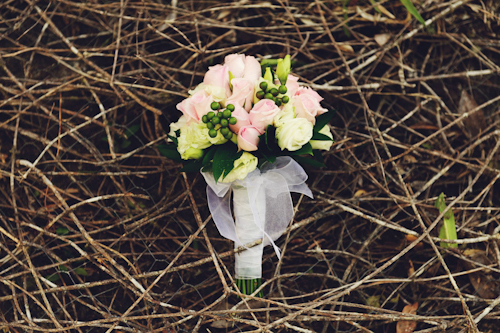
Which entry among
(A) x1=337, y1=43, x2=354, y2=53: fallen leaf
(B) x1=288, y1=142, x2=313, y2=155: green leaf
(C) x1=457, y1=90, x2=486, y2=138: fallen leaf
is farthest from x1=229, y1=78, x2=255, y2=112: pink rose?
(C) x1=457, y1=90, x2=486, y2=138: fallen leaf

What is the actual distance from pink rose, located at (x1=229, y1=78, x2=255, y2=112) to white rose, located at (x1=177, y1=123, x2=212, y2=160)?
0.12 m

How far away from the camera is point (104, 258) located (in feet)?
4.66

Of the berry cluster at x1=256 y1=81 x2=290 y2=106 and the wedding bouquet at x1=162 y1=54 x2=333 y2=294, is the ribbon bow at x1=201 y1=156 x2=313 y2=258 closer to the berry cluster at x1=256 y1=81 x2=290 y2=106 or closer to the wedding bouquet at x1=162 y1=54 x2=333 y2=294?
the wedding bouquet at x1=162 y1=54 x2=333 y2=294

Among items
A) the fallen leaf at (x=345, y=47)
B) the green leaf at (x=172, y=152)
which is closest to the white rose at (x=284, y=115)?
the green leaf at (x=172, y=152)

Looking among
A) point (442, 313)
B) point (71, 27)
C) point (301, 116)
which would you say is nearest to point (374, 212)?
point (442, 313)

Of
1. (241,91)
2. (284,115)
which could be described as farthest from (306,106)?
(241,91)

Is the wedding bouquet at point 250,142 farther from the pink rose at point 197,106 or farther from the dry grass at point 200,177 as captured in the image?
the dry grass at point 200,177

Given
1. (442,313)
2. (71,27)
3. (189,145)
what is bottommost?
(442,313)

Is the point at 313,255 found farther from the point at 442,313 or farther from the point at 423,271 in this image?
the point at 442,313

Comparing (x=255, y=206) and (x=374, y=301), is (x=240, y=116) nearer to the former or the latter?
(x=255, y=206)

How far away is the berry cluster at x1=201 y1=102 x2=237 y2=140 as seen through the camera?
109cm

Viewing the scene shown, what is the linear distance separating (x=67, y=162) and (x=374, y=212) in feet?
4.00

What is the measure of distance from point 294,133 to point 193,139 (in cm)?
28

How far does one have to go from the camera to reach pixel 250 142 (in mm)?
1108
